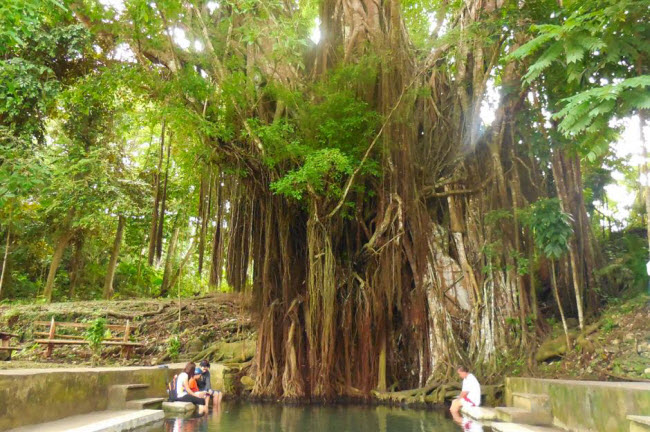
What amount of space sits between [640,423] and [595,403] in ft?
3.27

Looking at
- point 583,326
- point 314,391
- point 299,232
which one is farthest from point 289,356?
point 583,326

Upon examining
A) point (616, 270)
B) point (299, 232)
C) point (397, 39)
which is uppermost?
point (397, 39)

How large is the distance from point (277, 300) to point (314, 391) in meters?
1.53

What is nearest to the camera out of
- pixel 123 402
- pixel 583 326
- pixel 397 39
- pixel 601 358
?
pixel 123 402

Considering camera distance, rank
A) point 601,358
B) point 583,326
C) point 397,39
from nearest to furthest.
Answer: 1. point 601,358
2. point 583,326
3. point 397,39

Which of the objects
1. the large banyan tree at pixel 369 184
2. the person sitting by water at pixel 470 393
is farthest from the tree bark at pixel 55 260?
the person sitting by water at pixel 470 393

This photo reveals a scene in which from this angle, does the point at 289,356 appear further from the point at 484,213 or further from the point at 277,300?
the point at 484,213

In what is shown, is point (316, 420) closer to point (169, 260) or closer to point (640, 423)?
point (640, 423)

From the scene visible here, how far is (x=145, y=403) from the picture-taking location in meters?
5.34

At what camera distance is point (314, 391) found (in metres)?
7.05

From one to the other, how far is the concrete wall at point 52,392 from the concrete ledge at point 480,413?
376cm

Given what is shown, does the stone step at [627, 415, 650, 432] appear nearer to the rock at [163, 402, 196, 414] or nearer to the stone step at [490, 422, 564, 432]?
the stone step at [490, 422, 564, 432]

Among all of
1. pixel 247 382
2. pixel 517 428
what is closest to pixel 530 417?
→ pixel 517 428

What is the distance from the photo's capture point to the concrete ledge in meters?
5.28
